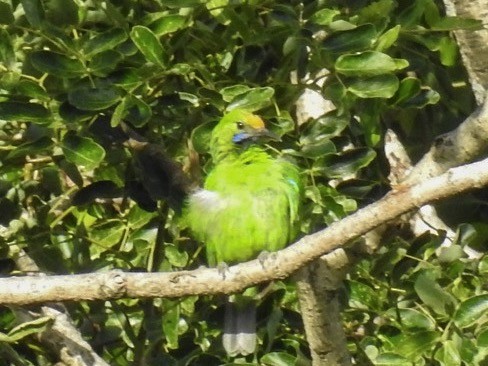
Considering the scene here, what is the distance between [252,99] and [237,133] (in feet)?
1.49

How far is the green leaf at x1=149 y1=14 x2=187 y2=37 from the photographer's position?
352 cm

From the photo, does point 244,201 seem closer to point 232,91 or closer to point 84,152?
point 232,91

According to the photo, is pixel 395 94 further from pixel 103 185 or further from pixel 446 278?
pixel 103 185

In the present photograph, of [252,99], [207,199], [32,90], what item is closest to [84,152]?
[32,90]

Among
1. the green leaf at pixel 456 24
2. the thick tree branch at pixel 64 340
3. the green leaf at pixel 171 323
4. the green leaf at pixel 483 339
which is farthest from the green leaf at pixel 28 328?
the green leaf at pixel 456 24

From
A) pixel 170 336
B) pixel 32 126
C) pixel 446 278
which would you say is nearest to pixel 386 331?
pixel 446 278

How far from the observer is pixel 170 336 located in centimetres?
365

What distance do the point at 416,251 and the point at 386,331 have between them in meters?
0.25

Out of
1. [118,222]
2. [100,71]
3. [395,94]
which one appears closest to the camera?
[100,71]

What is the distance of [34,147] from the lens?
3.47 metres

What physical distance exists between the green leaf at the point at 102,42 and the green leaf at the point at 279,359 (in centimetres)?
94

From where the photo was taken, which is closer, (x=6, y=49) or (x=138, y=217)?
(x=6, y=49)

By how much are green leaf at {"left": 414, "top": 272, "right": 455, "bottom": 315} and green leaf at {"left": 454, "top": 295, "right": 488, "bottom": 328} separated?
5cm

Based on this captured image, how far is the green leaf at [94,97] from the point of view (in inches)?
132
